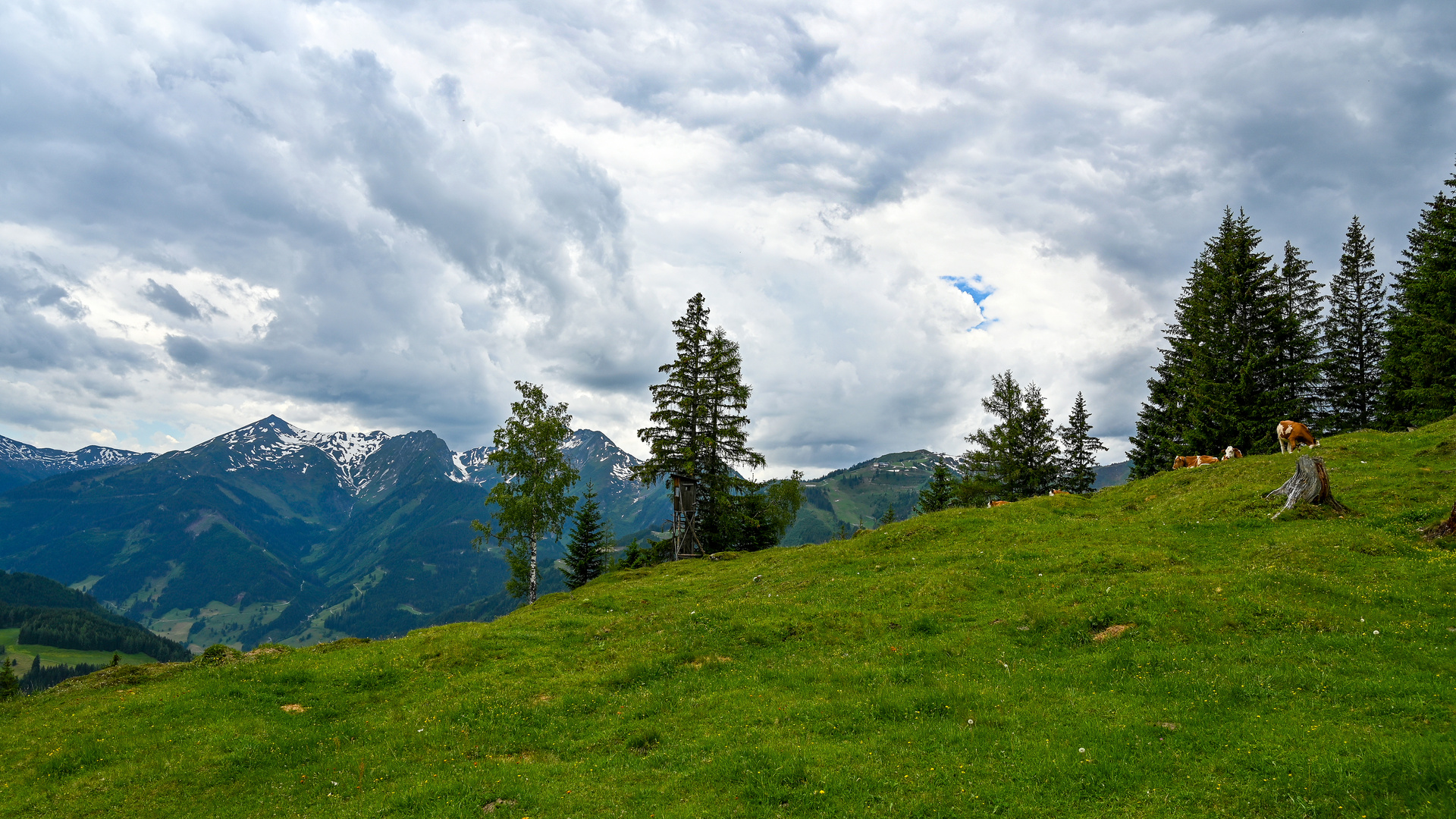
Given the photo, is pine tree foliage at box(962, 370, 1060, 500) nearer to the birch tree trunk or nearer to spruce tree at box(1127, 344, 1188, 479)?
spruce tree at box(1127, 344, 1188, 479)

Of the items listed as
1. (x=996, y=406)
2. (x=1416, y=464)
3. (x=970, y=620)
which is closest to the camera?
(x=970, y=620)

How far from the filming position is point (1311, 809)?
9820 millimetres

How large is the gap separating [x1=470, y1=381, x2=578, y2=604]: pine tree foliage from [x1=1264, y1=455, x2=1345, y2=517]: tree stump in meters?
46.9

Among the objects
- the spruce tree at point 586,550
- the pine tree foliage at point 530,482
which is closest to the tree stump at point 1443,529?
the pine tree foliage at point 530,482

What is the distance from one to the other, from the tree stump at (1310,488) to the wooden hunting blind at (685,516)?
127 feet

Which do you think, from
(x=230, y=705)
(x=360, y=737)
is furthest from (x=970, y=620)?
(x=230, y=705)

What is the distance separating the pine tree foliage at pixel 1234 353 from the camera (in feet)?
180

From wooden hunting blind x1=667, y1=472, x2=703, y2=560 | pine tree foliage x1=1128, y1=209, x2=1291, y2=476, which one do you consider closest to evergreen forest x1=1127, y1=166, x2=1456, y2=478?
pine tree foliage x1=1128, y1=209, x2=1291, y2=476

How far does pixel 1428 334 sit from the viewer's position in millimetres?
48438

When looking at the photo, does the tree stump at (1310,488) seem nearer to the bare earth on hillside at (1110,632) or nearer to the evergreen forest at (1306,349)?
the bare earth on hillside at (1110,632)

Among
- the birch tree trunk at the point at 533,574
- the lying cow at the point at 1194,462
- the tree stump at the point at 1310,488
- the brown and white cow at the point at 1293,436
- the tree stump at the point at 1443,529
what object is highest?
the brown and white cow at the point at 1293,436

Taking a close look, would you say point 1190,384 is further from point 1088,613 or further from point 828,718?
point 828,718

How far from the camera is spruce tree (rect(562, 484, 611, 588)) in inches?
2800

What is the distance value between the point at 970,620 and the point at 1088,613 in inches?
145
